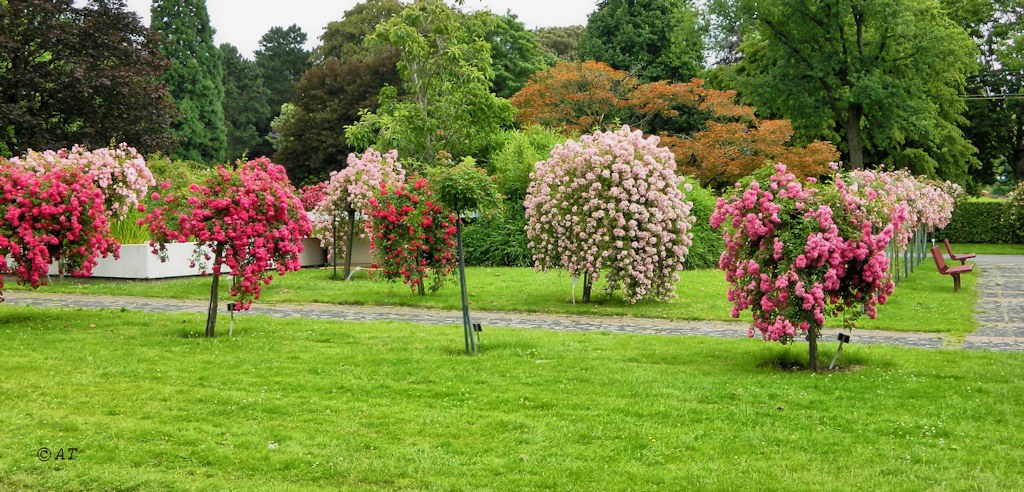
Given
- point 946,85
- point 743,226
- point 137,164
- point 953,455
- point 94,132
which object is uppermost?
point 946,85

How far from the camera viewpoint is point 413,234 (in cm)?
1727

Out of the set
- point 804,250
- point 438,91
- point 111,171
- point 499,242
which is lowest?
point 804,250

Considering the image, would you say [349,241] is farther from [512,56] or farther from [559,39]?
[559,39]

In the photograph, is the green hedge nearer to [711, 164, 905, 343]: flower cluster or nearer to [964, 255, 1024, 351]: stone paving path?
[964, 255, 1024, 351]: stone paving path

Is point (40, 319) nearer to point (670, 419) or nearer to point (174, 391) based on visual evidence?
point (174, 391)

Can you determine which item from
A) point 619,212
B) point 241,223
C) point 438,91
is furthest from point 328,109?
point 241,223

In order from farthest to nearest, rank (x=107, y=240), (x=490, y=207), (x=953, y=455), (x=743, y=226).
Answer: (x=107, y=240) < (x=490, y=207) < (x=743, y=226) < (x=953, y=455)

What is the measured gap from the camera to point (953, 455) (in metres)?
6.45

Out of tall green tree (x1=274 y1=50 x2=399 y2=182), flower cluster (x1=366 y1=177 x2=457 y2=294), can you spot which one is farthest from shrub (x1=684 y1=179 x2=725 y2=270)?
tall green tree (x1=274 y1=50 x2=399 y2=182)

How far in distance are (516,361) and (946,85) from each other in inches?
1577

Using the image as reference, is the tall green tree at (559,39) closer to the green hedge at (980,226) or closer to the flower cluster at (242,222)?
the green hedge at (980,226)

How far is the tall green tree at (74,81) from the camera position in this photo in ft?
85.1

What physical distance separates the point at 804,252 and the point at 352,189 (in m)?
13.2

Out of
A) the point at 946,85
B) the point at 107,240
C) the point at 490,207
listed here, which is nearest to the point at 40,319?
the point at 107,240
